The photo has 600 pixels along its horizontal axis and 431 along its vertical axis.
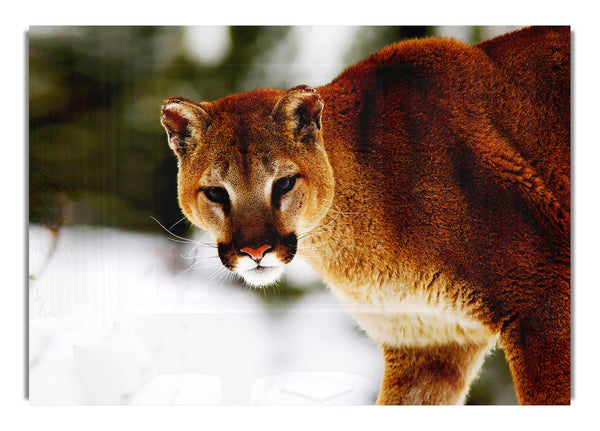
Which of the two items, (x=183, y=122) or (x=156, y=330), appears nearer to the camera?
(x=183, y=122)

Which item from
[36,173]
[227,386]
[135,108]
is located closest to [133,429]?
[227,386]

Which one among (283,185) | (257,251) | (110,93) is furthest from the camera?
(110,93)

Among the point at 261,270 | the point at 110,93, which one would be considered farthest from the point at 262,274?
the point at 110,93

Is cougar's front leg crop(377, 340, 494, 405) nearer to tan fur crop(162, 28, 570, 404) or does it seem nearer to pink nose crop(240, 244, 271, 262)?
tan fur crop(162, 28, 570, 404)

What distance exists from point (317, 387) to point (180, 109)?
4.78ft

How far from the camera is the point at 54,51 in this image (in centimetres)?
319

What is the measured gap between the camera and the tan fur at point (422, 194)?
3.04m

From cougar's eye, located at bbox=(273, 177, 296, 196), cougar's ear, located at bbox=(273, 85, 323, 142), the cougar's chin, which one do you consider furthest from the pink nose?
cougar's ear, located at bbox=(273, 85, 323, 142)

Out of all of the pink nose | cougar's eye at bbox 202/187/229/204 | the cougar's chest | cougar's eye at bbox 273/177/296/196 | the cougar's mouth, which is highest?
cougar's eye at bbox 273/177/296/196

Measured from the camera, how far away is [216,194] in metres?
3.05

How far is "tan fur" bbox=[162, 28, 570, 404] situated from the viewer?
3043 millimetres

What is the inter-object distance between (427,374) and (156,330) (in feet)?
4.28

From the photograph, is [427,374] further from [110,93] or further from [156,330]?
[110,93]
